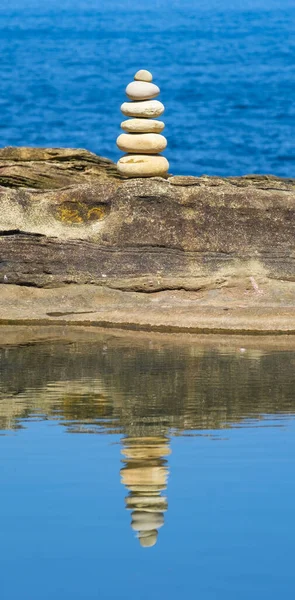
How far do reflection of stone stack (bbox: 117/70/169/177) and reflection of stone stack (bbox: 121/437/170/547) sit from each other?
7.02 metres

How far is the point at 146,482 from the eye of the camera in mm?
8680

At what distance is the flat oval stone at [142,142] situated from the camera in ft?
53.5

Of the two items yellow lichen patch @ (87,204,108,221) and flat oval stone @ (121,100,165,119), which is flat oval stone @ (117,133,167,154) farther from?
yellow lichen patch @ (87,204,108,221)

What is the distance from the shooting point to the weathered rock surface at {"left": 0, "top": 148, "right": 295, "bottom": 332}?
1581 centimetres

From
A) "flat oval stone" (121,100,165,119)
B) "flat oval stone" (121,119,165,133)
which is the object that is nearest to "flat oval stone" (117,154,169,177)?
"flat oval stone" (121,119,165,133)

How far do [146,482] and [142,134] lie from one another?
325 inches

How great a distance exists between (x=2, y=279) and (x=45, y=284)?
0.48 metres

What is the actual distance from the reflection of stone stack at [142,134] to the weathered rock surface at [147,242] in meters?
0.22

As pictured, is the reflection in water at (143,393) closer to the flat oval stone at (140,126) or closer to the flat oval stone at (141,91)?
the flat oval stone at (140,126)

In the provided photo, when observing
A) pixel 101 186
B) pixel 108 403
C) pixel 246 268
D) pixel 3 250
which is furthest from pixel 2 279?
pixel 108 403

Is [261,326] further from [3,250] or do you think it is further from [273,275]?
[3,250]

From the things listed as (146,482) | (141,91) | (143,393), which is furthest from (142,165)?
(146,482)

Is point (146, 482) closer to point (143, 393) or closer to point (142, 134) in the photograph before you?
point (143, 393)

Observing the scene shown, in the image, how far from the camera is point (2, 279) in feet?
52.7
